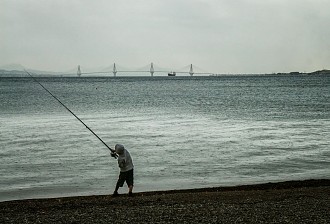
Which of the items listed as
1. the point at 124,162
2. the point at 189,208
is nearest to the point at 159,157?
the point at 124,162

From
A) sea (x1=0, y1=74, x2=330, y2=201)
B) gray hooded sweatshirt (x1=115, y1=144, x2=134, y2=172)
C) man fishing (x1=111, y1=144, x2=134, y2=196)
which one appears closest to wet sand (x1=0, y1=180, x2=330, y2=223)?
man fishing (x1=111, y1=144, x2=134, y2=196)

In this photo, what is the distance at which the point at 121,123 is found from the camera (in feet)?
108

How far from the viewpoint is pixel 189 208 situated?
9656 millimetres

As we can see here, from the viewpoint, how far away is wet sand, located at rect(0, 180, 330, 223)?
8742 millimetres

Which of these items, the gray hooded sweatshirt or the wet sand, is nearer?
the wet sand

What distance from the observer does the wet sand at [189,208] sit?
28.7ft

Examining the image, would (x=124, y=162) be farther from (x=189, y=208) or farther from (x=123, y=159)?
(x=189, y=208)

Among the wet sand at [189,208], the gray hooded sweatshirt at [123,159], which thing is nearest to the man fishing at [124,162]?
the gray hooded sweatshirt at [123,159]

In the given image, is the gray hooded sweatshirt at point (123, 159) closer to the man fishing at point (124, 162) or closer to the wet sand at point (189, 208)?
the man fishing at point (124, 162)

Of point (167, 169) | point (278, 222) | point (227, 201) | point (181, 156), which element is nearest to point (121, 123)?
point (181, 156)

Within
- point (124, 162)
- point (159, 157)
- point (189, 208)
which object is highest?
point (124, 162)

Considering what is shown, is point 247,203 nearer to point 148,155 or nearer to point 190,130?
point 148,155

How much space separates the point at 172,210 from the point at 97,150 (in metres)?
11.9

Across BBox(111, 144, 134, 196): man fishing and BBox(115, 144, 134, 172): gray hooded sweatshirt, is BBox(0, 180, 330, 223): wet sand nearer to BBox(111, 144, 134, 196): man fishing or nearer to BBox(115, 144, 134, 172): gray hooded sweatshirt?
BBox(111, 144, 134, 196): man fishing
